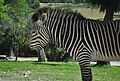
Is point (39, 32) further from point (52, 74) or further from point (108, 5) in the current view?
point (108, 5)

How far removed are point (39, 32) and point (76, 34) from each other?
2.87ft

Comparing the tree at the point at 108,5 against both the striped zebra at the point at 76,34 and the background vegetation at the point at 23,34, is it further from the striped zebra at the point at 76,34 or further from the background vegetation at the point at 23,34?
the striped zebra at the point at 76,34

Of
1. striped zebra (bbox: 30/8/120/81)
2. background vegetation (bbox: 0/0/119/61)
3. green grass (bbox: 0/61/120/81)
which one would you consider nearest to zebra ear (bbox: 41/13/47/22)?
striped zebra (bbox: 30/8/120/81)

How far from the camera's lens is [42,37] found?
26.9 ft

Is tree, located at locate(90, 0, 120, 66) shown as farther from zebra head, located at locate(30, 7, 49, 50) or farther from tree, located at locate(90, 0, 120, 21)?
zebra head, located at locate(30, 7, 49, 50)

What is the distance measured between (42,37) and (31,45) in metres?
0.32

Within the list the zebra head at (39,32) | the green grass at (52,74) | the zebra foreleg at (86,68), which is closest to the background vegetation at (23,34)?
the green grass at (52,74)

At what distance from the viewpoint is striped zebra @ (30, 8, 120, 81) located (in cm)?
784

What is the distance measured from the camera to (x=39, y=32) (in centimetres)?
816

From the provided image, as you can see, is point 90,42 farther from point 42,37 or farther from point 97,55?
point 42,37

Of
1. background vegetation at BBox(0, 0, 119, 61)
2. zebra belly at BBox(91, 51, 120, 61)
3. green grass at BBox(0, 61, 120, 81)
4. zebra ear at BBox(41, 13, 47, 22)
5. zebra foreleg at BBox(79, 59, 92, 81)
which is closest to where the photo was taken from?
zebra foreleg at BBox(79, 59, 92, 81)

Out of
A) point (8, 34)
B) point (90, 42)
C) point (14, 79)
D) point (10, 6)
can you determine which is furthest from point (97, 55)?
point (8, 34)

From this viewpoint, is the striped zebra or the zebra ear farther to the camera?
the zebra ear

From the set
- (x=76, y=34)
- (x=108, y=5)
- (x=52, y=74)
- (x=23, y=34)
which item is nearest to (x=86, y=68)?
(x=76, y=34)
